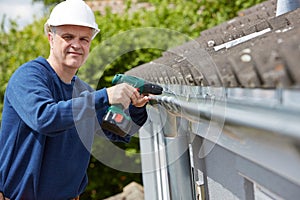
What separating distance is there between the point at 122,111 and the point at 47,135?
42 centimetres

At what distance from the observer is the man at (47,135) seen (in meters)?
2.79

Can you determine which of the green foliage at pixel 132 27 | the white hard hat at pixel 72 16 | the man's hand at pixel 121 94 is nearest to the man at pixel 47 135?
the white hard hat at pixel 72 16

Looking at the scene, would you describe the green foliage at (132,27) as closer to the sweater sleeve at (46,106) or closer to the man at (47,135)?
the man at (47,135)

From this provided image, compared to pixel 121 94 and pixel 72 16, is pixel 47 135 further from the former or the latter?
pixel 72 16

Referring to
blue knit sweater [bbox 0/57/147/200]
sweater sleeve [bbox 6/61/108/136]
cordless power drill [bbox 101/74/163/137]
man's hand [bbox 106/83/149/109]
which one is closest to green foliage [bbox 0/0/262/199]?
blue knit sweater [bbox 0/57/147/200]

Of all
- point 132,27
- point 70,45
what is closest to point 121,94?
point 70,45

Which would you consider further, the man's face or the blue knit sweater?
the man's face

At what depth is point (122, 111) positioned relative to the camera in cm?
276

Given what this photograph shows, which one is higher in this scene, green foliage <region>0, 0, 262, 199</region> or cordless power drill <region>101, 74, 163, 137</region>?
green foliage <region>0, 0, 262, 199</region>

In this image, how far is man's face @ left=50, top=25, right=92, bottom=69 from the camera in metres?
2.97

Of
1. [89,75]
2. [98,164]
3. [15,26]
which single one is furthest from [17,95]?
[15,26]

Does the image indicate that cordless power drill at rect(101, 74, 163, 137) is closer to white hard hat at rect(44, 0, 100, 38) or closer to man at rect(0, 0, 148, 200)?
man at rect(0, 0, 148, 200)

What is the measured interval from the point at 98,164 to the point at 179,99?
21.4 feet

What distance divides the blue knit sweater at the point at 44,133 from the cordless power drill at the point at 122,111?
14 cm
